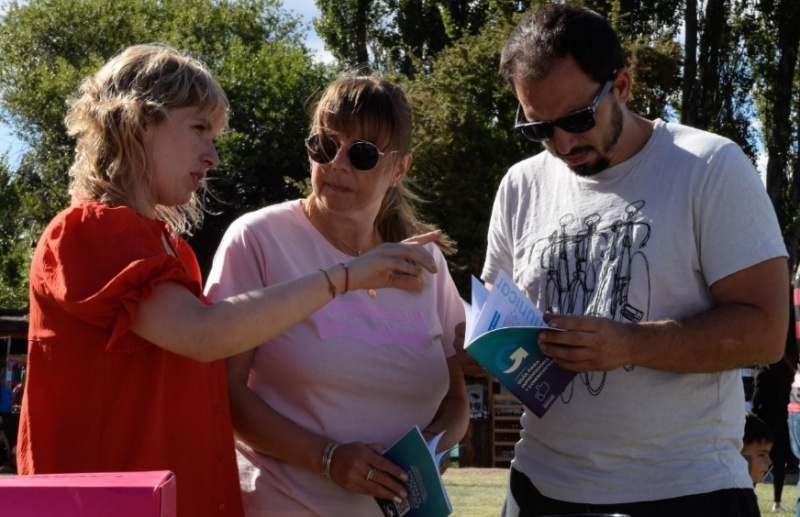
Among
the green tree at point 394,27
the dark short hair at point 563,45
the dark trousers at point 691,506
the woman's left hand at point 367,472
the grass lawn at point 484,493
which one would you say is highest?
the green tree at point 394,27

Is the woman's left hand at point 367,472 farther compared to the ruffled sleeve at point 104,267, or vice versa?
the woman's left hand at point 367,472

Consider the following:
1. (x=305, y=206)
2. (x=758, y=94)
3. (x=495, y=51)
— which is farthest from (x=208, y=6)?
(x=305, y=206)

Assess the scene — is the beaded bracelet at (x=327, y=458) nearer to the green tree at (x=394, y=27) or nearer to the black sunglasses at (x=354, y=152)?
the black sunglasses at (x=354, y=152)

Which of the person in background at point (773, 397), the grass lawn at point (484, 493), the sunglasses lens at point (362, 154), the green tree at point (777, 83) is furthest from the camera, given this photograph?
the green tree at point (777, 83)

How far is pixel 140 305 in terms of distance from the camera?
2.39m

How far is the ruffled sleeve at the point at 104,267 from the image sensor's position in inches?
93.3

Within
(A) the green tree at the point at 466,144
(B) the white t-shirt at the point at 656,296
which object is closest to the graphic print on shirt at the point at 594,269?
(B) the white t-shirt at the point at 656,296

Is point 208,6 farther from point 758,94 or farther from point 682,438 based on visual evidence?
point 682,438

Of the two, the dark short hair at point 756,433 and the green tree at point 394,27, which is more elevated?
the green tree at point 394,27

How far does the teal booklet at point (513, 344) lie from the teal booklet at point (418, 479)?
25 cm

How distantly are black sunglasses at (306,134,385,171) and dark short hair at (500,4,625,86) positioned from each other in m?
0.45

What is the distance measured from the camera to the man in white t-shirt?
2629 millimetres

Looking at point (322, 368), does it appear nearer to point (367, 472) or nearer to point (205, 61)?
point (367, 472)

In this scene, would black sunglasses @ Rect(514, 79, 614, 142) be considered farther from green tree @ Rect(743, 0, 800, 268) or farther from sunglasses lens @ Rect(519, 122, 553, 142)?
green tree @ Rect(743, 0, 800, 268)
